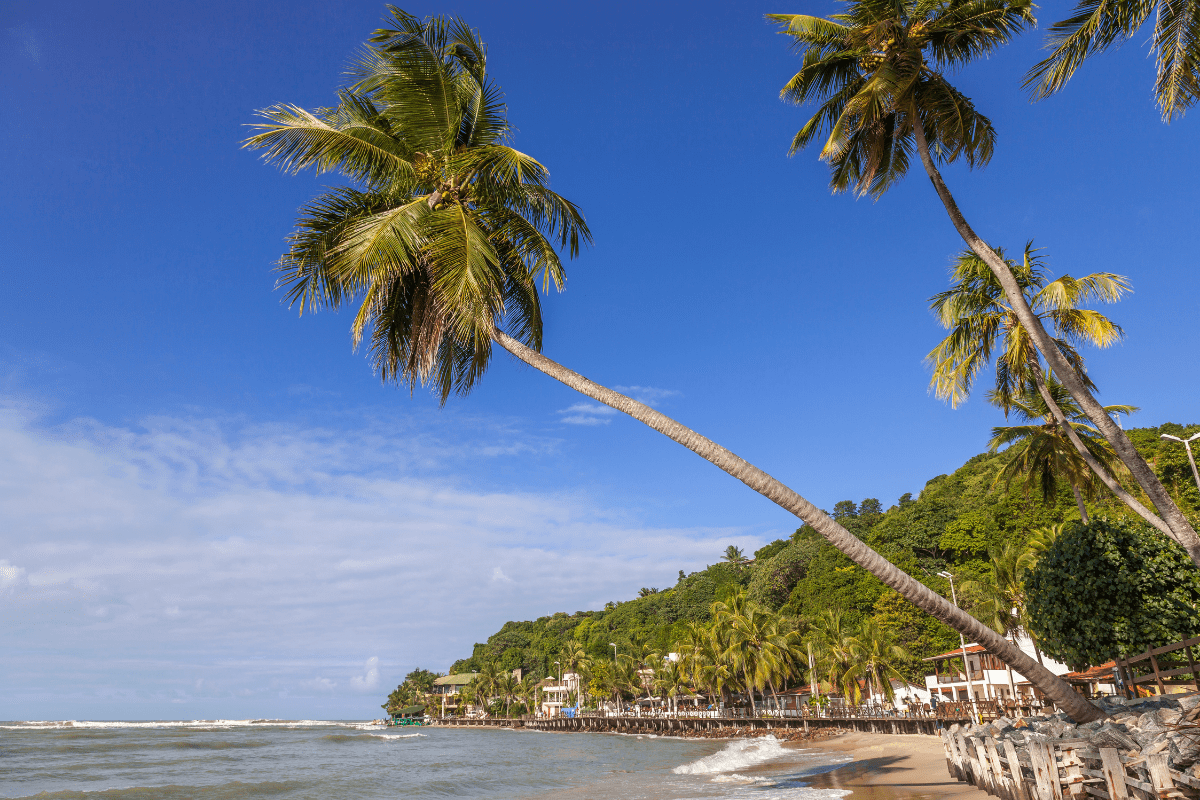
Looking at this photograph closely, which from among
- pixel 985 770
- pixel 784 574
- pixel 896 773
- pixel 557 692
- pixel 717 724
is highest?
pixel 784 574

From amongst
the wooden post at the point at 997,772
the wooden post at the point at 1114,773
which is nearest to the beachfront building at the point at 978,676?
the wooden post at the point at 997,772

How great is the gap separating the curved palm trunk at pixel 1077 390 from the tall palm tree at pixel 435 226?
3.38 meters

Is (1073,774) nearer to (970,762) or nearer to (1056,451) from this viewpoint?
(970,762)

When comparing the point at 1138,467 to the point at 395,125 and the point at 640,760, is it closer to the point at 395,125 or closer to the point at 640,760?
the point at 395,125

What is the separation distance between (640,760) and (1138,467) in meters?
30.9

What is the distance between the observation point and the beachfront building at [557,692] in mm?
100250

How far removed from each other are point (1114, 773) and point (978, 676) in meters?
44.2

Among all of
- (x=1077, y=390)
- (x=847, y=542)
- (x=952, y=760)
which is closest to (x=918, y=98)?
(x=1077, y=390)

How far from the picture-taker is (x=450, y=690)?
13538 centimetres

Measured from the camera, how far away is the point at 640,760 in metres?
35.2

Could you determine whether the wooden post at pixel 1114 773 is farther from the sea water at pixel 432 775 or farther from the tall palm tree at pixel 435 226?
the sea water at pixel 432 775

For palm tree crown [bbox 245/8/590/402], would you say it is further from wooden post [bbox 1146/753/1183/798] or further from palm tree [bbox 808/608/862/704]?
palm tree [bbox 808/608/862/704]

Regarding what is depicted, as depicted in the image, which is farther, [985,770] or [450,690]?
[450,690]

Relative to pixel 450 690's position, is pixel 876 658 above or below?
above
